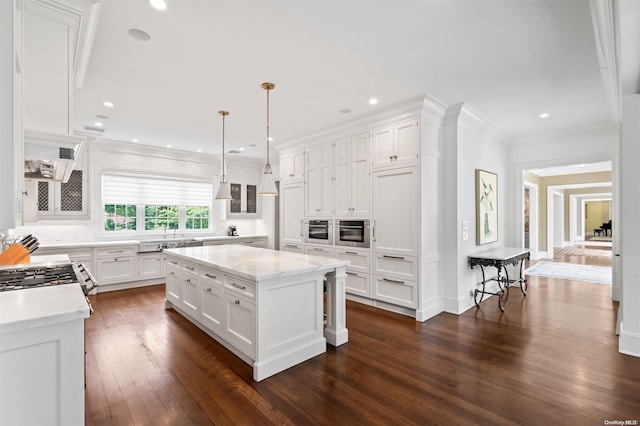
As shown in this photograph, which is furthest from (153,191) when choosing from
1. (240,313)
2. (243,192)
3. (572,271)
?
(572,271)

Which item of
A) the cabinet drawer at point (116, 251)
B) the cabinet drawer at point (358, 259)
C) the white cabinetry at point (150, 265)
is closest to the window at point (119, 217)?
the cabinet drawer at point (116, 251)

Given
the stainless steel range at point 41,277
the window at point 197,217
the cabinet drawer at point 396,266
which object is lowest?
the cabinet drawer at point 396,266

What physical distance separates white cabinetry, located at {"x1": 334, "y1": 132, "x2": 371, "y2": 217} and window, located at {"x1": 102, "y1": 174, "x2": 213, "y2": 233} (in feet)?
11.6

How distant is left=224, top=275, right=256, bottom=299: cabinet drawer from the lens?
250 centimetres

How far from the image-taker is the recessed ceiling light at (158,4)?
2033 millimetres

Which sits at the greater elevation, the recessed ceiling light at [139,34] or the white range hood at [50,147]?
the recessed ceiling light at [139,34]

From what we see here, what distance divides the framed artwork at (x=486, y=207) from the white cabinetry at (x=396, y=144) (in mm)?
1320

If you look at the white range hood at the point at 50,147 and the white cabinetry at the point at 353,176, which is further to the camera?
the white cabinetry at the point at 353,176

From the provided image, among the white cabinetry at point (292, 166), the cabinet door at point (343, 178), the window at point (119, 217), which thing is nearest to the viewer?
the cabinet door at point (343, 178)

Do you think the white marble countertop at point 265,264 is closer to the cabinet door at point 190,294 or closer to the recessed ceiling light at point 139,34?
the cabinet door at point 190,294

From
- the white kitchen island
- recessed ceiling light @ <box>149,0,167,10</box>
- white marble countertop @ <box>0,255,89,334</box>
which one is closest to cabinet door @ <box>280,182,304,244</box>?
the white kitchen island

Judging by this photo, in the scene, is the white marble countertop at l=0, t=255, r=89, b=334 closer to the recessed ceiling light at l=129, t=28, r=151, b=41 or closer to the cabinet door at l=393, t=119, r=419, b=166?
the recessed ceiling light at l=129, t=28, r=151, b=41

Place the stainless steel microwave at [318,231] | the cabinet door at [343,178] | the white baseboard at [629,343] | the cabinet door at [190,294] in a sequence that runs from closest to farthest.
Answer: the white baseboard at [629,343] → the cabinet door at [190,294] → the cabinet door at [343,178] → the stainless steel microwave at [318,231]

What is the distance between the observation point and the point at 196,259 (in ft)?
10.6
